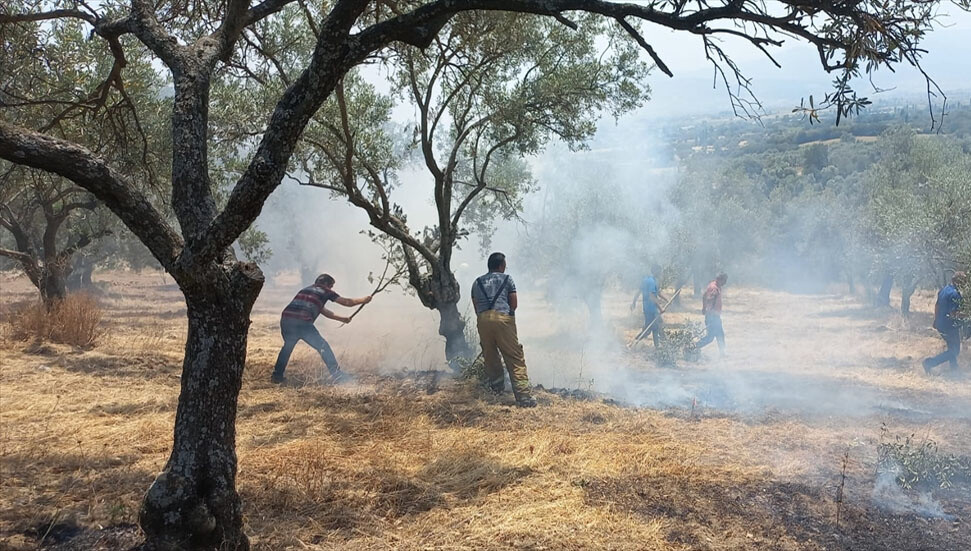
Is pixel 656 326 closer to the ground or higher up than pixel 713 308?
closer to the ground

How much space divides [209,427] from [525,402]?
4486 millimetres

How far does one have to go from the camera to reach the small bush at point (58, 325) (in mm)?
9688

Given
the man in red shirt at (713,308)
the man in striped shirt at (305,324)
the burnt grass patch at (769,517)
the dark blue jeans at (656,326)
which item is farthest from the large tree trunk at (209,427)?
the dark blue jeans at (656,326)

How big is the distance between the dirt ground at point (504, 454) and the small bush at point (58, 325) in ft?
0.92

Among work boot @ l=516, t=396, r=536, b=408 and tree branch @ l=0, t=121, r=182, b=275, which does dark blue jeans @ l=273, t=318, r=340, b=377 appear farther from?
tree branch @ l=0, t=121, r=182, b=275

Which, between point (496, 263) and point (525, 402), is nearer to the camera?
point (525, 402)

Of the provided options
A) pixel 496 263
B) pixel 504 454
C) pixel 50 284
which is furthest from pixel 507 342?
pixel 50 284

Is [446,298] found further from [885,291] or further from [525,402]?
[885,291]

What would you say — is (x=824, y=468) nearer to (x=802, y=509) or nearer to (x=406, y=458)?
(x=802, y=509)

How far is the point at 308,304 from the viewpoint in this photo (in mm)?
8875

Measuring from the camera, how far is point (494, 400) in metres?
7.62

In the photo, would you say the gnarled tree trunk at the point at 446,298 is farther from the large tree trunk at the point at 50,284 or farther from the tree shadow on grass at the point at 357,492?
the large tree trunk at the point at 50,284

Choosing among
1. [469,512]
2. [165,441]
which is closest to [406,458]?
Answer: [469,512]

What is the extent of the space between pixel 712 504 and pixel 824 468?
1499 millimetres
